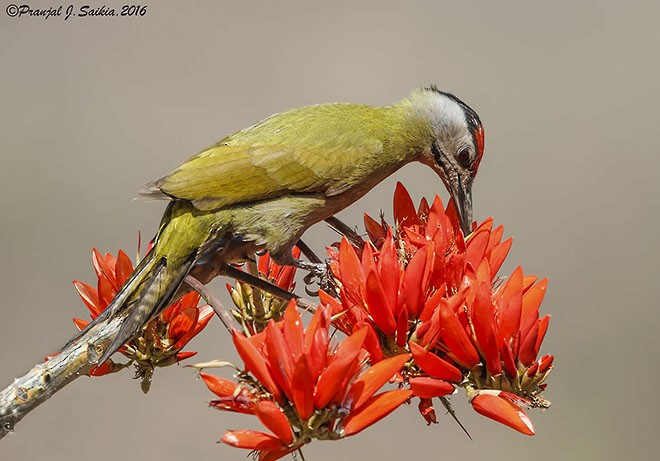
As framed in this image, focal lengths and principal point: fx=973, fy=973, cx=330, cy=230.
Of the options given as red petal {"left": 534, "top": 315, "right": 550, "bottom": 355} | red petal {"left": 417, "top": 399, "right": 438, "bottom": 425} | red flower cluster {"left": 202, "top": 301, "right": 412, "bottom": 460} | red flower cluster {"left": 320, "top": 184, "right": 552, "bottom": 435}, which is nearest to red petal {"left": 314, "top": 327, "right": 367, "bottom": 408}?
red flower cluster {"left": 202, "top": 301, "right": 412, "bottom": 460}

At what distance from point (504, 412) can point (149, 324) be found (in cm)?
165

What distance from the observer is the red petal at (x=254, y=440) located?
300 centimetres

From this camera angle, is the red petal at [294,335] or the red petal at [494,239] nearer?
the red petal at [294,335]

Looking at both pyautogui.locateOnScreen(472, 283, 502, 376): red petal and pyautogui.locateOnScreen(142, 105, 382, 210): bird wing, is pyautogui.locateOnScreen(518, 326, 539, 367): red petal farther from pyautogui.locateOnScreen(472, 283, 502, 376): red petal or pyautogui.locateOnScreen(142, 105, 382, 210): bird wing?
pyautogui.locateOnScreen(142, 105, 382, 210): bird wing

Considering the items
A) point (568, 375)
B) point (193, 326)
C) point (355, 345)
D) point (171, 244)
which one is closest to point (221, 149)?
point (171, 244)

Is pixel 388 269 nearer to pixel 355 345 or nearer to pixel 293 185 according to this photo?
pixel 355 345

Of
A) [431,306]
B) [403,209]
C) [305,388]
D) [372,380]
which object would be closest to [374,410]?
[372,380]

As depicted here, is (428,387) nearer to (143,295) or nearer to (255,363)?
(255,363)

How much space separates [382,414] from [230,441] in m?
0.48

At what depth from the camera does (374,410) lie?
307 centimetres

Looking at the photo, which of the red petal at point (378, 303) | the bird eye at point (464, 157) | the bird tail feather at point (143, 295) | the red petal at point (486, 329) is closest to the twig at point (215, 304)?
the bird tail feather at point (143, 295)

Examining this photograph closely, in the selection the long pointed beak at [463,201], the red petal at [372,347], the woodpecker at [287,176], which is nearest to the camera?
the red petal at [372,347]

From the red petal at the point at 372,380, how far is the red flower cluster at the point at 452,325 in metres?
0.17

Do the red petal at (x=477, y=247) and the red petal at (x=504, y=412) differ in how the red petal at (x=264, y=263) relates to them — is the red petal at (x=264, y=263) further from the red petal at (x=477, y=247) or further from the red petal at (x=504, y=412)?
the red petal at (x=504, y=412)
